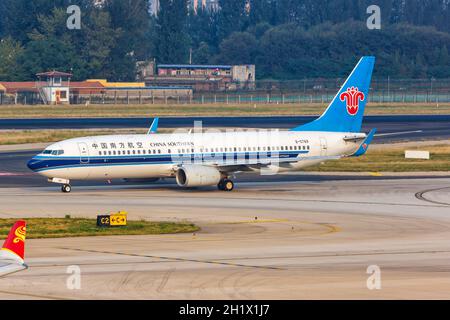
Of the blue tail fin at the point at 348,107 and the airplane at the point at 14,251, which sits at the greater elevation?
the blue tail fin at the point at 348,107

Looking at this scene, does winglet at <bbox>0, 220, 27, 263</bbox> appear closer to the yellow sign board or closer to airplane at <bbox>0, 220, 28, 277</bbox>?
airplane at <bbox>0, 220, 28, 277</bbox>

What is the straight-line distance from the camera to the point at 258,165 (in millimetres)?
65938

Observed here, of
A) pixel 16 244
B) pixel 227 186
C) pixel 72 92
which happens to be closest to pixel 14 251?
pixel 16 244

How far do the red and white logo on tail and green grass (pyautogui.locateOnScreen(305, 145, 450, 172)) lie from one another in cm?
839

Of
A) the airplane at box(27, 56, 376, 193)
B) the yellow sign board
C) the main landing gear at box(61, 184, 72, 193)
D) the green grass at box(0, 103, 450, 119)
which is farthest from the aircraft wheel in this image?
the green grass at box(0, 103, 450, 119)

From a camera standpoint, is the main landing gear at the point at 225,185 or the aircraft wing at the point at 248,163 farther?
the main landing gear at the point at 225,185

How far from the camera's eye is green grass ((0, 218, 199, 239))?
47812 millimetres

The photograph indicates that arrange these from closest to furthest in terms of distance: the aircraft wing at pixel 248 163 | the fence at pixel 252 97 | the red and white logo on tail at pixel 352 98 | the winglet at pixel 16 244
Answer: the winglet at pixel 16 244
the aircraft wing at pixel 248 163
the red and white logo on tail at pixel 352 98
the fence at pixel 252 97

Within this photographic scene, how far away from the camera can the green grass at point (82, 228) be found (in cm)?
4781

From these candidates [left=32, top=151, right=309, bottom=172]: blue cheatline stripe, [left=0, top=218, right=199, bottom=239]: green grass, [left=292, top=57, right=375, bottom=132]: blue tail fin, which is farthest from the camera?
[left=292, top=57, right=375, bottom=132]: blue tail fin

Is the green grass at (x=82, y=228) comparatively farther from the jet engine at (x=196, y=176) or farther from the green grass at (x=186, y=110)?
the green grass at (x=186, y=110)

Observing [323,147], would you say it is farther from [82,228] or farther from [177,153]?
[82,228]

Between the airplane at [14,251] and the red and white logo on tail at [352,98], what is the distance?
141ft

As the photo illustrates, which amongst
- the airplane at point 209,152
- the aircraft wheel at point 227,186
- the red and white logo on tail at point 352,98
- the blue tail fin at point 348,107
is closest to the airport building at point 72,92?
the blue tail fin at point 348,107
